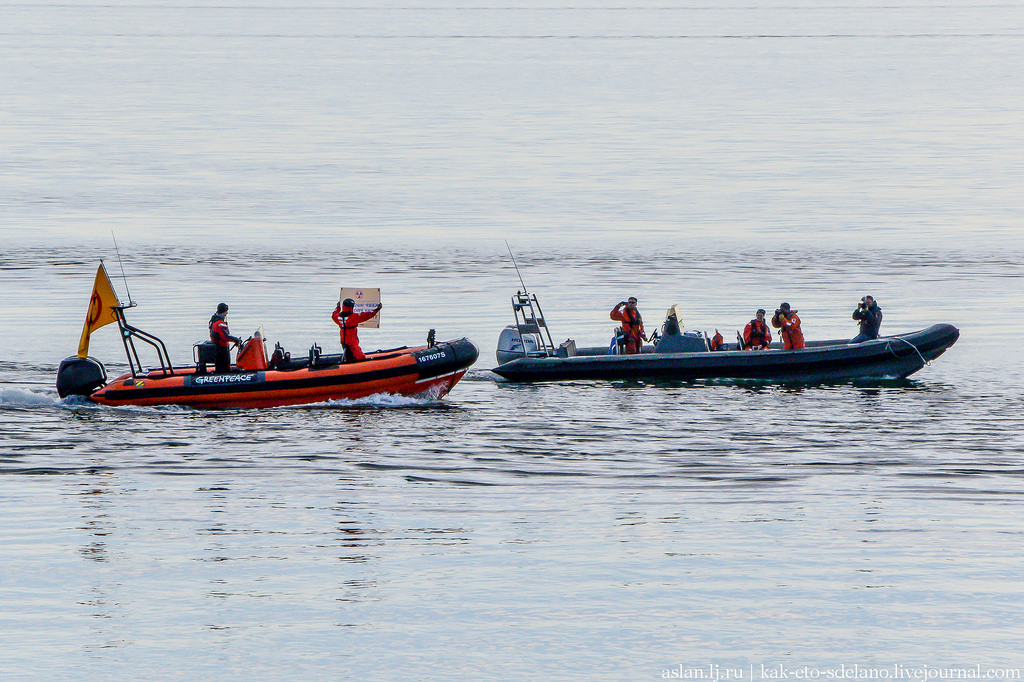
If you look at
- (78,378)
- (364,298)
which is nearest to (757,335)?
(364,298)

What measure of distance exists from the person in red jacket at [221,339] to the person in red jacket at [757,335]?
359 inches

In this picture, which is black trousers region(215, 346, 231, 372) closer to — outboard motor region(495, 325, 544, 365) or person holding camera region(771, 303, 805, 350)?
outboard motor region(495, 325, 544, 365)

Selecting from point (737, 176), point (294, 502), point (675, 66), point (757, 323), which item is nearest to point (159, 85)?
point (675, 66)

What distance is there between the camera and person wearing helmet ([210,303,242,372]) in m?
21.2

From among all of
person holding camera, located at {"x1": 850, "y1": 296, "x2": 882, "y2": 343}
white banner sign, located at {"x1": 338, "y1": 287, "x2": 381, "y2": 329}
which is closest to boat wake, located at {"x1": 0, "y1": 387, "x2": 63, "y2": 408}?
white banner sign, located at {"x1": 338, "y1": 287, "x2": 381, "y2": 329}

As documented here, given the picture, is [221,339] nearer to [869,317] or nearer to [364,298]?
[364,298]

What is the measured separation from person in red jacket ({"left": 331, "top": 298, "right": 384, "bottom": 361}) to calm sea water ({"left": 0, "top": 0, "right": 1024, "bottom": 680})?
2.77 ft

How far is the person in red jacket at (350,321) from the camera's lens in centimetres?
2145

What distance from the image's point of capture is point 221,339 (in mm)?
21328

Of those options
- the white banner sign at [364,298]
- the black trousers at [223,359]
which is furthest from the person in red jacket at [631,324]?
the black trousers at [223,359]


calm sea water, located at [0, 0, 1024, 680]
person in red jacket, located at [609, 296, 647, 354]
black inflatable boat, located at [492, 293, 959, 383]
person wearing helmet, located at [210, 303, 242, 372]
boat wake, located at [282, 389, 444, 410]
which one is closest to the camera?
calm sea water, located at [0, 0, 1024, 680]

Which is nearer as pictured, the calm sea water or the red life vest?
the calm sea water

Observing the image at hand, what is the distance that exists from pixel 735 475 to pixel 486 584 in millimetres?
5270

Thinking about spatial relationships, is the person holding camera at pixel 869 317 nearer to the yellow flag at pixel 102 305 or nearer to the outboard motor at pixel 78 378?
the yellow flag at pixel 102 305
